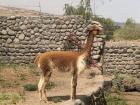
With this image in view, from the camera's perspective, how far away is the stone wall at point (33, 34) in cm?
2047

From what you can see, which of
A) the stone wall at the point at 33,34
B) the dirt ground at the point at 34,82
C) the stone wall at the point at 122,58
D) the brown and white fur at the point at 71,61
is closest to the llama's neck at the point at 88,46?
the brown and white fur at the point at 71,61

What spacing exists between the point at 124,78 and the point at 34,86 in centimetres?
832

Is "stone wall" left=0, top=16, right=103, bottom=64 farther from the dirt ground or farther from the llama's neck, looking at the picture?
the llama's neck

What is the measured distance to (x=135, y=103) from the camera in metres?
17.1

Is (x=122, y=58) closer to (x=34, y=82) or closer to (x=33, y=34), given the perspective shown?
(x=33, y=34)

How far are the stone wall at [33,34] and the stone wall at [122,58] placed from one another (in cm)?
336

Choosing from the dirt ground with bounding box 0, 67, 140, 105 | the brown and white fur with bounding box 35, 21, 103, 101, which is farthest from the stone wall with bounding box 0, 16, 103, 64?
the brown and white fur with bounding box 35, 21, 103, 101

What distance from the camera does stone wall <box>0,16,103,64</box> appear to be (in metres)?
20.5

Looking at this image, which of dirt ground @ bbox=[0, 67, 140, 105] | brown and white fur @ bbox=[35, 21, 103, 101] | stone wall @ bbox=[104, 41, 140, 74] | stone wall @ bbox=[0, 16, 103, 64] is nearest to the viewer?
brown and white fur @ bbox=[35, 21, 103, 101]

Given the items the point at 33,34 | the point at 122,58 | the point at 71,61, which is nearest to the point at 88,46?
the point at 71,61

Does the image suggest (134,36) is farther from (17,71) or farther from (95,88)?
(95,88)

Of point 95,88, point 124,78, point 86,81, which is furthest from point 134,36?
point 95,88

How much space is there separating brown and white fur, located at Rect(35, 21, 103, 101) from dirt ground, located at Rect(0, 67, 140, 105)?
512 mm

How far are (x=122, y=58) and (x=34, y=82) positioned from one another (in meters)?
9.02
